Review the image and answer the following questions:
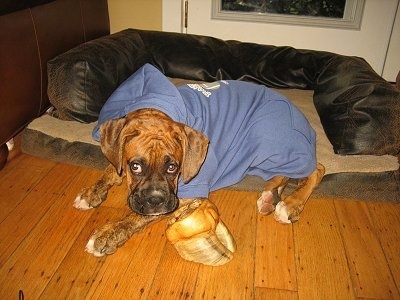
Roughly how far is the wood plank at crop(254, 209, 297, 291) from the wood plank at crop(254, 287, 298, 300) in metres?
0.02

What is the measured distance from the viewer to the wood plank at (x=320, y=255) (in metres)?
1.96

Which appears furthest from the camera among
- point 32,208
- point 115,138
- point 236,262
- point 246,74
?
point 246,74

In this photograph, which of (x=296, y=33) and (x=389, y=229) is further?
(x=296, y=33)

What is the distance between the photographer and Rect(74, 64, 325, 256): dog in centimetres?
190

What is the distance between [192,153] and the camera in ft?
6.44

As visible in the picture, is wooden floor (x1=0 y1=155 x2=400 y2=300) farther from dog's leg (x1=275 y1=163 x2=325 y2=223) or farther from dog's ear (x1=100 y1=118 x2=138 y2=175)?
dog's ear (x1=100 y1=118 x2=138 y2=175)

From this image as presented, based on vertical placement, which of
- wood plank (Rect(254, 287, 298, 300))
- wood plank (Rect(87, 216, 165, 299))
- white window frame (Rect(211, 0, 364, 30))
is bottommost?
wood plank (Rect(254, 287, 298, 300))

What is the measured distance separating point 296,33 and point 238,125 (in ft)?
8.03

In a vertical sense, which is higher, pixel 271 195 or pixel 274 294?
pixel 271 195

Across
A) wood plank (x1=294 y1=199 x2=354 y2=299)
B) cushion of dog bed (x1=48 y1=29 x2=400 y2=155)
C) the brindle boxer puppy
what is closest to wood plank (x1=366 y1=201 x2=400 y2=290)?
wood plank (x1=294 y1=199 x2=354 y2=299)

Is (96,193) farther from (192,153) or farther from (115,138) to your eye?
(192,153)

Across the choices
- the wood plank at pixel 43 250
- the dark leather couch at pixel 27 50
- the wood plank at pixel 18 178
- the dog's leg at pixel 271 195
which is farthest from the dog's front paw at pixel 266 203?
the dark leather couch at pixel 27 50

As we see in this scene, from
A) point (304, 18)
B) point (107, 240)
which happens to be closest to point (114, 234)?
point (107, 240)

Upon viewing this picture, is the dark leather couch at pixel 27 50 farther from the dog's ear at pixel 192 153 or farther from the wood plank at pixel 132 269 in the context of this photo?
the dog's ear at pixel 192 153
